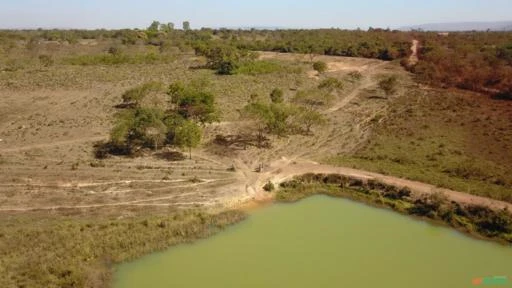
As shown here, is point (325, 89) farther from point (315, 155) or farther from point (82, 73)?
point (82, 73)

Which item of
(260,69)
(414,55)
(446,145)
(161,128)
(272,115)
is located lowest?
(446,145)

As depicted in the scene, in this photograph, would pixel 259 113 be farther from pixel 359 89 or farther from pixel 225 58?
pixel 225 58

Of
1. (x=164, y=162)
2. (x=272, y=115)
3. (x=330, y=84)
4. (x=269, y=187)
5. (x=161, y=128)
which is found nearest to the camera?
(x=269, y=187)

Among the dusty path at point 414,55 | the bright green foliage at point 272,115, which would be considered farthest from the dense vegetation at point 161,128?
the dusty path at point 414,55

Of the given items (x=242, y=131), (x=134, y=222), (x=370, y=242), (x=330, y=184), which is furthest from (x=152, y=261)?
(x=242, y=131)

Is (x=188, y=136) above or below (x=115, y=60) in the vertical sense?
below

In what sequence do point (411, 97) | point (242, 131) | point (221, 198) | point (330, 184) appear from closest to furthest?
1. point (221, 198)
2. point (330, 184)
3. point (242, 131)
4. point (411, 97)

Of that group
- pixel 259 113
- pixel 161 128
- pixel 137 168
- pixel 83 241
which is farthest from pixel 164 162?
pixel 83 241
